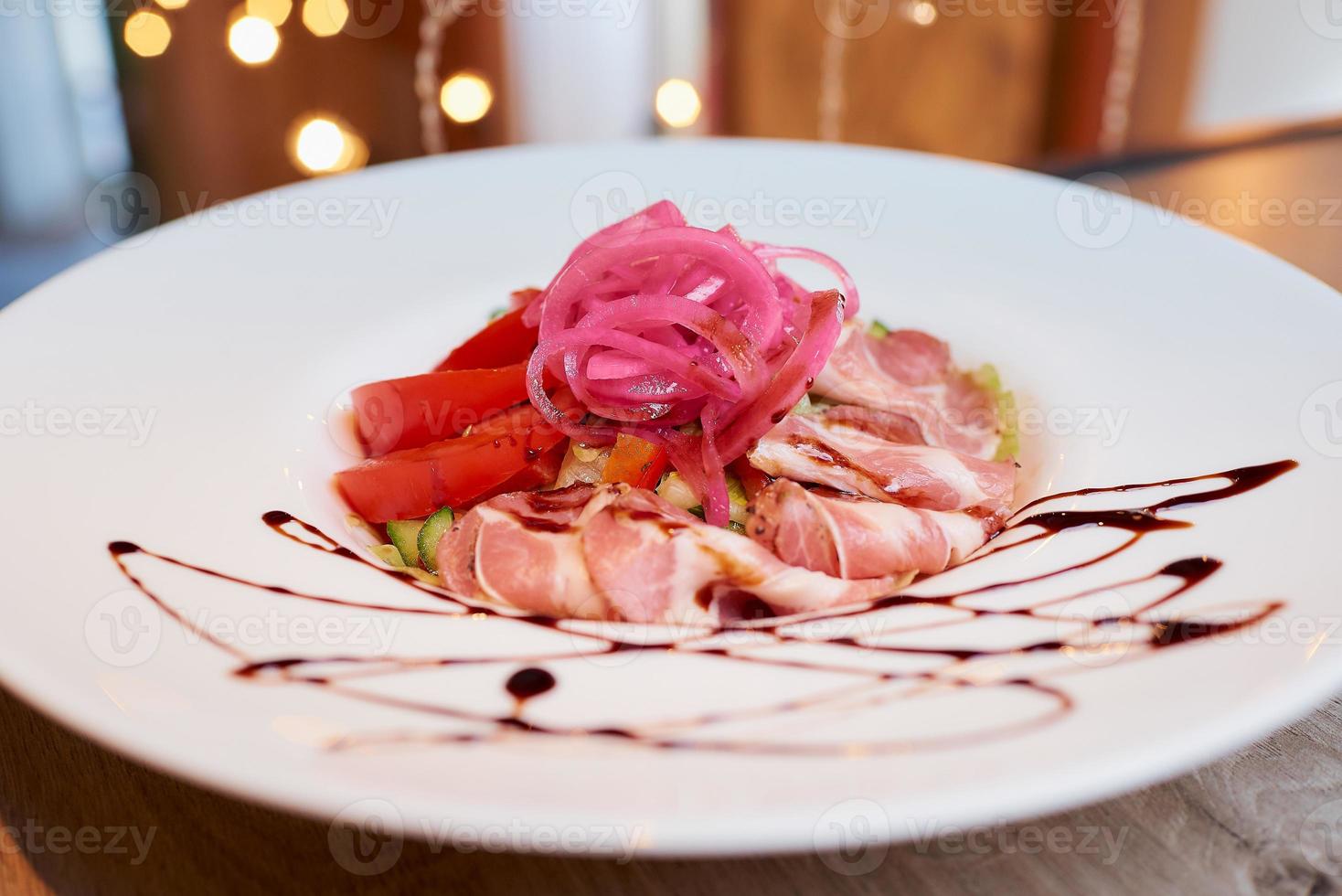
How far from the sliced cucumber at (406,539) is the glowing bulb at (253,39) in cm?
338

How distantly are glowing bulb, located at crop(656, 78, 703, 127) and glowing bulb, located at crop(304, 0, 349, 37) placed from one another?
160 cm

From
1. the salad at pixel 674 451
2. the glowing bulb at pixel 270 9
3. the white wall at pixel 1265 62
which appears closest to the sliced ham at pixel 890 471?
the salad at pixel 674 451

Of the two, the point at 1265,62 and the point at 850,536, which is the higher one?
the point at 1265,62

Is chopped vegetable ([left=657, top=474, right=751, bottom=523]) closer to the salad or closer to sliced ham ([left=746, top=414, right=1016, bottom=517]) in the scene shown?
the salad

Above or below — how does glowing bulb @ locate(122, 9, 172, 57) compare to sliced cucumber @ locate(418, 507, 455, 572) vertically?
above

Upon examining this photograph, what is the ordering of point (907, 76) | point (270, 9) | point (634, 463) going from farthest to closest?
point (907, 76)
point (270, 9)
point (634, 463)

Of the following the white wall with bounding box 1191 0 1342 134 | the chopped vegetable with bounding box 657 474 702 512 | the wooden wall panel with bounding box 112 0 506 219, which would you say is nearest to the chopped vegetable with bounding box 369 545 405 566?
the chopped vegetable with bounding box 657 474 702 512

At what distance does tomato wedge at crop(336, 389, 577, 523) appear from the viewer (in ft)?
6.70

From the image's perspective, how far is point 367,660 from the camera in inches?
52.7

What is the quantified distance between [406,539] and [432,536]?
0.06 meters

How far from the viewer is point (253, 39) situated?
→ 15.0 feet

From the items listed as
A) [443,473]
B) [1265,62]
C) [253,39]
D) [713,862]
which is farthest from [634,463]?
[1265,62]

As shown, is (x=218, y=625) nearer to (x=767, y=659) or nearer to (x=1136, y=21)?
(x=767, y=659)

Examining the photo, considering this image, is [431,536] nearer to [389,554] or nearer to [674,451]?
[389,554]
